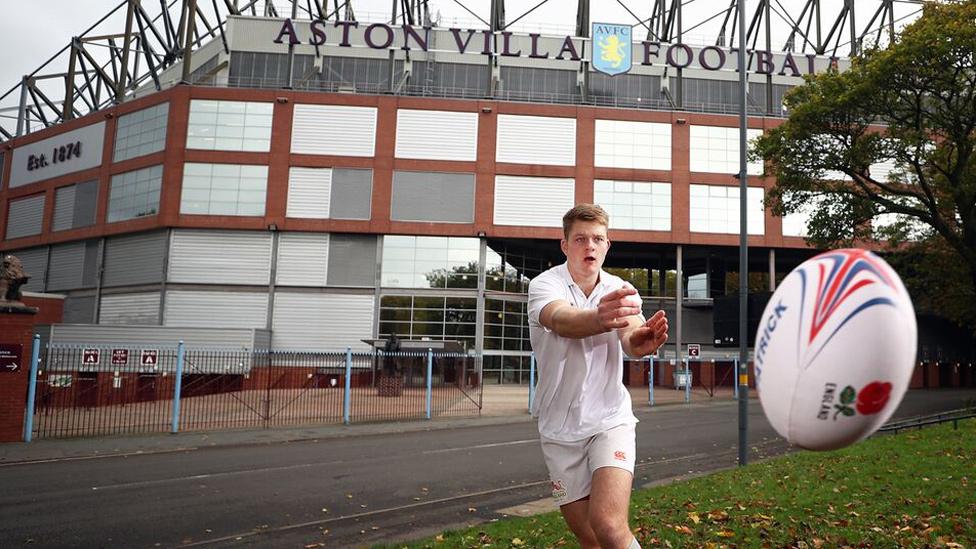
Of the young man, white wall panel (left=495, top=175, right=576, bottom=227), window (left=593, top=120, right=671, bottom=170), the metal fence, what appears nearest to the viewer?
the young man

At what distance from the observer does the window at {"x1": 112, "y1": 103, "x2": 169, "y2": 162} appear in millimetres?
43969

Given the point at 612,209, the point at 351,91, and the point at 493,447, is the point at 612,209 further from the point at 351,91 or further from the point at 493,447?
the point at 493,447

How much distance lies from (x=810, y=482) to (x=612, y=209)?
1372 inches

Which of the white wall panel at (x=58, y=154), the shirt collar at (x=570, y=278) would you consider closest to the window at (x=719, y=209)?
the white wall panel at (x=58, y=154)

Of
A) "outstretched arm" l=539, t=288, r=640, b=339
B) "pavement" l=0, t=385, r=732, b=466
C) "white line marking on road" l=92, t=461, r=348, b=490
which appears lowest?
"pavement" l=0, t=385, r=732, b=466

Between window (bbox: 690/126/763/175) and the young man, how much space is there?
1685 inches

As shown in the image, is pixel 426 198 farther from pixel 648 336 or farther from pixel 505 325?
pixel 648 336

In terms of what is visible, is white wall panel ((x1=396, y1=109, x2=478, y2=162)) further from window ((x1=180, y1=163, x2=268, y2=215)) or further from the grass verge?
the grass verge

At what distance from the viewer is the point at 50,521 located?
27.9 ft

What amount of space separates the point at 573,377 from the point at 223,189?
4265 centimetres

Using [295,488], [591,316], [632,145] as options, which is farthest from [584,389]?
[632,145]

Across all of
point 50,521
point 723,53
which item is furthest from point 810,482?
point 723,53

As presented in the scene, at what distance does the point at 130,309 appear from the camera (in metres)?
43.4

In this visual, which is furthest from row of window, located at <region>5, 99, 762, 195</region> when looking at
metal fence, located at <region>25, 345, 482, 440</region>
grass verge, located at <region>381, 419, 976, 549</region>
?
grass verge, located at <region>381, 419, 976, 549</region>
